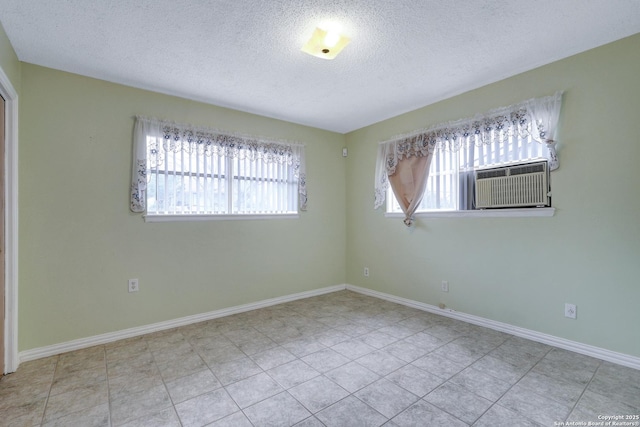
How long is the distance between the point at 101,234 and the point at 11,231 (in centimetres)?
61

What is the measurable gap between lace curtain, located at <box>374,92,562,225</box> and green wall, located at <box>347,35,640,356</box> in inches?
3.6

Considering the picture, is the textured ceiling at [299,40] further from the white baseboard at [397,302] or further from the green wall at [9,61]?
the white baseboard at [397,302]

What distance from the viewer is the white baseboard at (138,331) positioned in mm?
2439

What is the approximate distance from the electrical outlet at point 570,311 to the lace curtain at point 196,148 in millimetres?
2990

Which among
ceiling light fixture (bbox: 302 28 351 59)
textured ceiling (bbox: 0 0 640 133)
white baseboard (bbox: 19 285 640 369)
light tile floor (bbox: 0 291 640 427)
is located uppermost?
textured ceiling (bbox: 0 0 640 133)

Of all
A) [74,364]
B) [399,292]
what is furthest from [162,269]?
[399,292]

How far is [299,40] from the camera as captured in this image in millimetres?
2217

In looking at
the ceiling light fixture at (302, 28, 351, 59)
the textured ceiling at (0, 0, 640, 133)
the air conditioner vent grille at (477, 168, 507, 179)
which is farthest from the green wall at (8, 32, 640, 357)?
the ceiling light fixture at (302, 28, 351, 59)

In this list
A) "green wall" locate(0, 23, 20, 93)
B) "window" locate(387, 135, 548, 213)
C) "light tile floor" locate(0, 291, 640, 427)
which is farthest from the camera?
"window" locate(387, 135, 548, 213)

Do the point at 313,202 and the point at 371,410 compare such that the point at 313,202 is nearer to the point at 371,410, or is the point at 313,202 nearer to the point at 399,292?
the point at 399,292

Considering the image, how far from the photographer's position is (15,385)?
2025 mm

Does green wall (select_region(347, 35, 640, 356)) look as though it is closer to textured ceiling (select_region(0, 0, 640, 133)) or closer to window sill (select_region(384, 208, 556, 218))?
window sill (select_region(384, 208, 556, 218))

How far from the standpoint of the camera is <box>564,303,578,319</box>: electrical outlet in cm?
244

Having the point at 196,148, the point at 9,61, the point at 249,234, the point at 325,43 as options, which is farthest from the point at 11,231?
the point at 325,43
